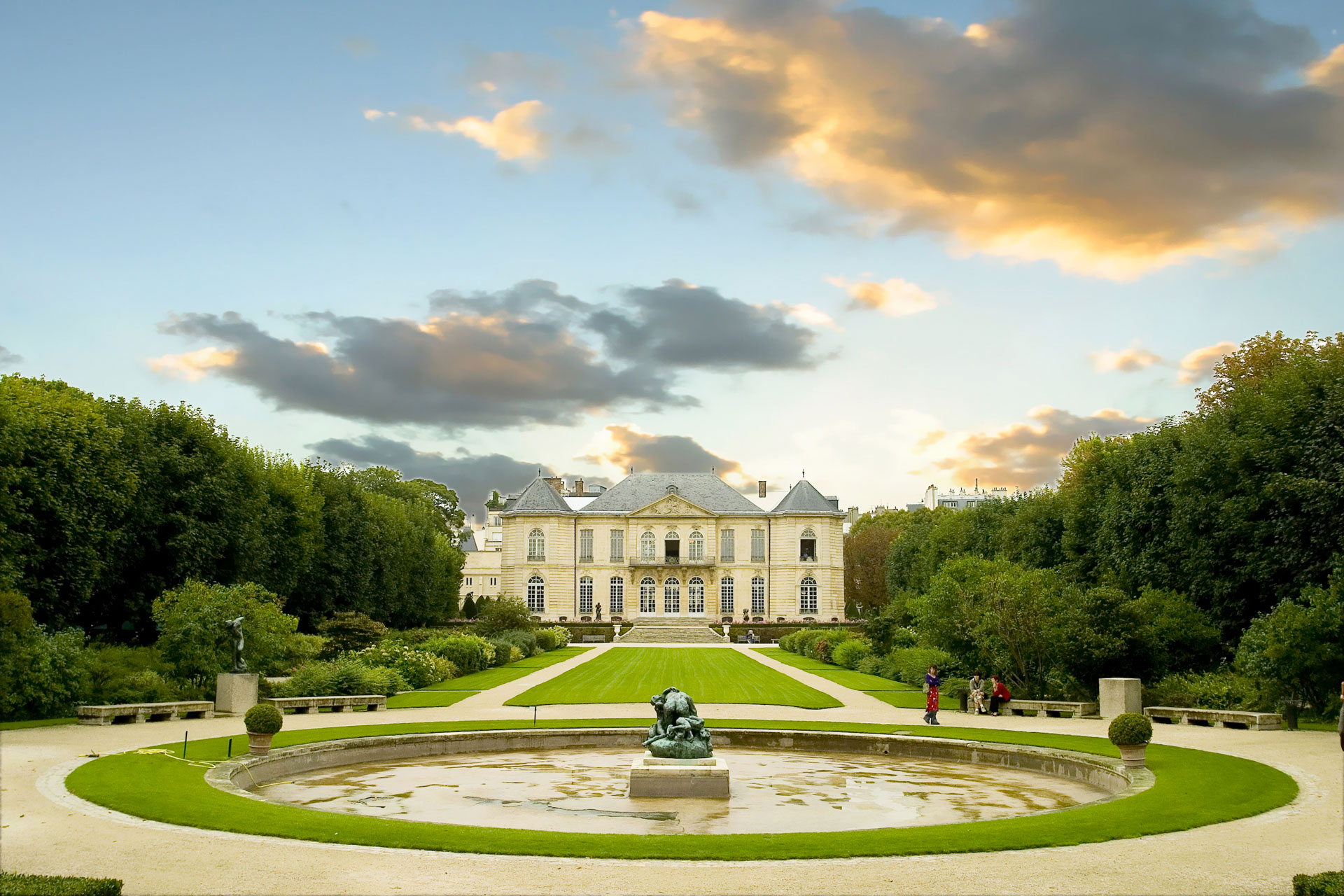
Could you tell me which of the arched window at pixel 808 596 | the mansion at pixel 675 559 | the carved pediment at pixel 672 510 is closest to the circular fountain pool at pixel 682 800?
the mansion at pixel 675 559

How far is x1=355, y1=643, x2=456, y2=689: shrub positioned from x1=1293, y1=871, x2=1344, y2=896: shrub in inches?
924

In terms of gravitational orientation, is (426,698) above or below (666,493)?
below

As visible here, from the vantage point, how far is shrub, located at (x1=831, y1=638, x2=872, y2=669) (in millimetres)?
36562

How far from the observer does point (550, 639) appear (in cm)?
5038

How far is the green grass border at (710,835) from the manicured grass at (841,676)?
15.3 meters

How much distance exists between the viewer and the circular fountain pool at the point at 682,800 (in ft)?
37.8

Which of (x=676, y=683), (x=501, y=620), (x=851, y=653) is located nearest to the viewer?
(x=676, y=683)

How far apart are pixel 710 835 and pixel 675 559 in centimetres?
6872

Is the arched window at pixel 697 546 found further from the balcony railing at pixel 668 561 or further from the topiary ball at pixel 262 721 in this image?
the topiary ball at pixel 262 721

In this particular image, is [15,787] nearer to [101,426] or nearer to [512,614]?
[101,426]

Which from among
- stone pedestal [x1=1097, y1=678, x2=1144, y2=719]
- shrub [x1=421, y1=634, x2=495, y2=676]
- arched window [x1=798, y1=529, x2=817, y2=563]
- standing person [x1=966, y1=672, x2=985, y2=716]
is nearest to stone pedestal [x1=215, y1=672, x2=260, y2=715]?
shrub [x1=421, y1=634, x2=495, y2=676]

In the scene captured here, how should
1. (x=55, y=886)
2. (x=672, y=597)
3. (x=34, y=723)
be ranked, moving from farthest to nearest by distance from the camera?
(x=672, y=597) → (x=34, y=723) → (x=55, y=886)

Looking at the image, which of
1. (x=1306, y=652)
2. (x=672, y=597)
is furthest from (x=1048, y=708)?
(x=672, y=597)

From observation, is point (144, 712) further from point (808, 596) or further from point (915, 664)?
point (808, 596)
